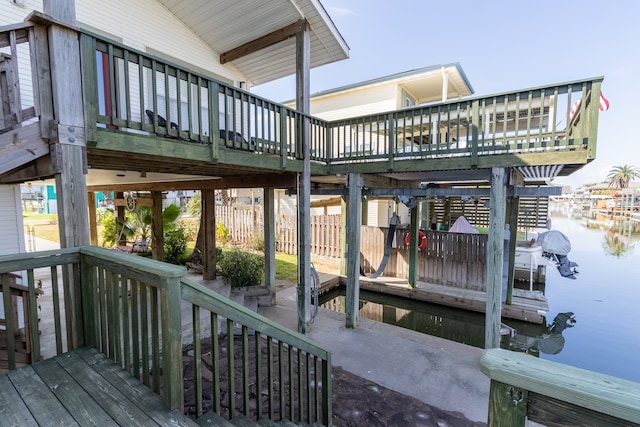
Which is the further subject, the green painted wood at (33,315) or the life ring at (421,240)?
the life ring at (421,240)

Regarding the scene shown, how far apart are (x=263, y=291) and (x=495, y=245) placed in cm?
500

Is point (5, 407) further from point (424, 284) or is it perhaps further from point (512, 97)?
point (424, 284)

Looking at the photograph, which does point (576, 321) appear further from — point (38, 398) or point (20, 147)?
point (20, 147)

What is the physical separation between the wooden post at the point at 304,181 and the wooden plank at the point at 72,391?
3968mm

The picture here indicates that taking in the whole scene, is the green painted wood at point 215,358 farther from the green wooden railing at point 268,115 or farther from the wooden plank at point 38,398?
the green wooden railing at point 268,115

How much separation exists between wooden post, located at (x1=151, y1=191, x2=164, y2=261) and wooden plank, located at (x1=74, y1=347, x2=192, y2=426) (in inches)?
227

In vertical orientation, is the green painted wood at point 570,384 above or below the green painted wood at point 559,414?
above

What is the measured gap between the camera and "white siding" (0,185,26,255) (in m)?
4.74

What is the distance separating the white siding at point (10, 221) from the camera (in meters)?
4.74

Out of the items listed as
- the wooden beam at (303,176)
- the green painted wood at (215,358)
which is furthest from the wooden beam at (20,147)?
the wooden beam at (303,176)

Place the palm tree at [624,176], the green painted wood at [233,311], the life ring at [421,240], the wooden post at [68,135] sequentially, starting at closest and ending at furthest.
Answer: the green painted wood at [233,311] < the wooden post at [68,135] < the life ring at [421,240] < the palm tree at [624,176]

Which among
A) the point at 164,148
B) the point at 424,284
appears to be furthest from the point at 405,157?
the point at 424,284

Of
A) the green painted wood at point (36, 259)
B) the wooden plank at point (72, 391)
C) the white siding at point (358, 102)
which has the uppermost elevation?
the white siding at point (358, 102)

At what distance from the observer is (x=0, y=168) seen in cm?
238
